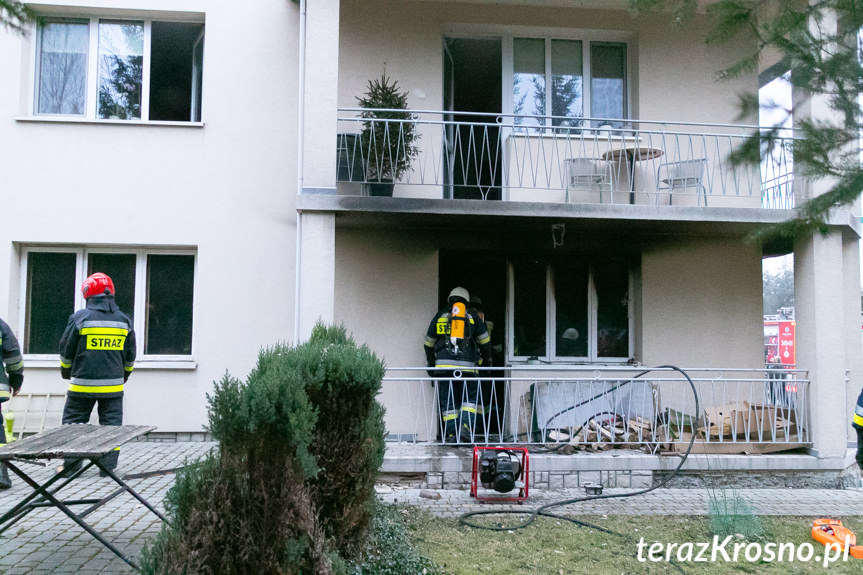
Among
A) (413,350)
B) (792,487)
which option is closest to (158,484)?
(413,350)

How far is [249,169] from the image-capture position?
350 inches

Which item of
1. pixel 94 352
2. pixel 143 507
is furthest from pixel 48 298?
pixel 143 507

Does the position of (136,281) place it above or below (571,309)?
above

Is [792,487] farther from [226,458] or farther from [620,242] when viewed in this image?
[226,458]

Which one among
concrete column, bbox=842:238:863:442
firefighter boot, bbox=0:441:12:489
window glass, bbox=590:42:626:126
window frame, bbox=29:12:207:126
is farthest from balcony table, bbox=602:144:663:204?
firefighter boot, bbox=0:441:12:489

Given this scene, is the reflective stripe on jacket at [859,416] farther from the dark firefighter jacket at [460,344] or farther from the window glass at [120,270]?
the window glass at [120,270]

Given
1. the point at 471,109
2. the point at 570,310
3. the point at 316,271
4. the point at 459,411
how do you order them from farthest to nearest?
1. the point at 471,109
2. the point at 570,310
3. the point at 459,411
4. the point at 316,271

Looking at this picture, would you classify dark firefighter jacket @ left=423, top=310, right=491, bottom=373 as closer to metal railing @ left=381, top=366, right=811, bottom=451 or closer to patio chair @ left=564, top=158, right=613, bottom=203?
metal railing @ left=381, top=366, right=811, bottom=451

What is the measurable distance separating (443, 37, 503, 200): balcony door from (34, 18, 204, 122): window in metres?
3.51

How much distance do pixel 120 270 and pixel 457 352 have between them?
463 centimetres

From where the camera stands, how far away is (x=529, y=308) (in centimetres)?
926

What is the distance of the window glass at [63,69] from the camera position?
9.08m

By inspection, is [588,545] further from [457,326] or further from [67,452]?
[67,452]

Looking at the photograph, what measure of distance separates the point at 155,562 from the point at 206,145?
6.97 metres
